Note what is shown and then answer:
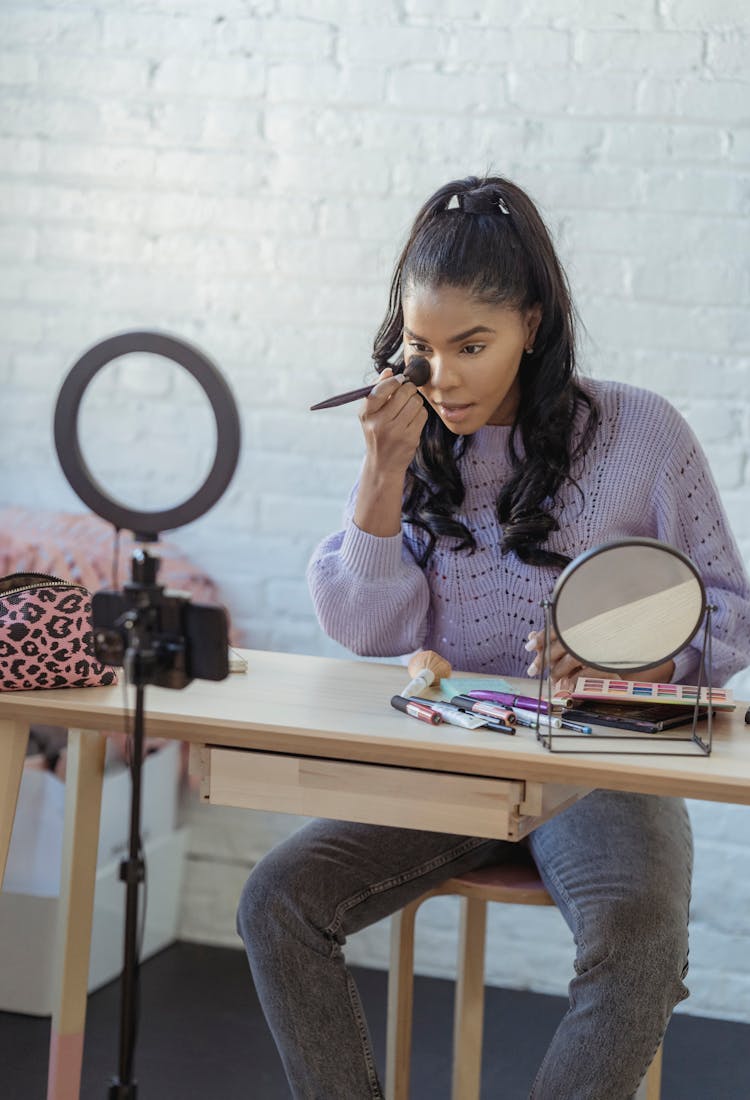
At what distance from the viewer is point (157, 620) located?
99 cm

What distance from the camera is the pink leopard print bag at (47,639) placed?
4.32 feet

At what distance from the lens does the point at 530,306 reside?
1.57m

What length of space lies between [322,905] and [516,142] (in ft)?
4.19

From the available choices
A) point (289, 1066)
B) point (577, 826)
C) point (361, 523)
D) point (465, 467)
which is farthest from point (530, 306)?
point (289, 1066)

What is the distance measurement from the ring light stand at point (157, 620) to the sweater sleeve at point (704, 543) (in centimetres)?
63

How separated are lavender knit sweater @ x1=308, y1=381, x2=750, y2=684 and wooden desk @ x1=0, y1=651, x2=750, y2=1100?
7.4 inches

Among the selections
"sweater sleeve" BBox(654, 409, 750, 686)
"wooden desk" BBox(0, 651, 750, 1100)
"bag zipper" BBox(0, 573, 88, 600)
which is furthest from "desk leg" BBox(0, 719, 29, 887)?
"sweater sleeve" BBox(654, 409, 750, 686)

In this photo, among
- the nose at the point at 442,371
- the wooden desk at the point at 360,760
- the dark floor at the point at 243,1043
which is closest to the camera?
the wooden desk at the point at 360,760

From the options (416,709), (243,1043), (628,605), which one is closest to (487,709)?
(416,709)

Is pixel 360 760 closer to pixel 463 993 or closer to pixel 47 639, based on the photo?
pixel 47 639

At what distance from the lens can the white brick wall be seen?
6.84 feet

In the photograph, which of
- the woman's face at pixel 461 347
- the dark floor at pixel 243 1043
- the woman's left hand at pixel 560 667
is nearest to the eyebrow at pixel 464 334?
the woman's face at pixel 461 347

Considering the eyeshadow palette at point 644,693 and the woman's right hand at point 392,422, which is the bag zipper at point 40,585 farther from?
the eyeshadow palette at point 644,693

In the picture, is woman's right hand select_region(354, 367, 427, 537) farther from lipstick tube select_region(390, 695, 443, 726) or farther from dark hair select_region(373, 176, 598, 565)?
lipstick tube select_region(390, 695, 443, 726)
